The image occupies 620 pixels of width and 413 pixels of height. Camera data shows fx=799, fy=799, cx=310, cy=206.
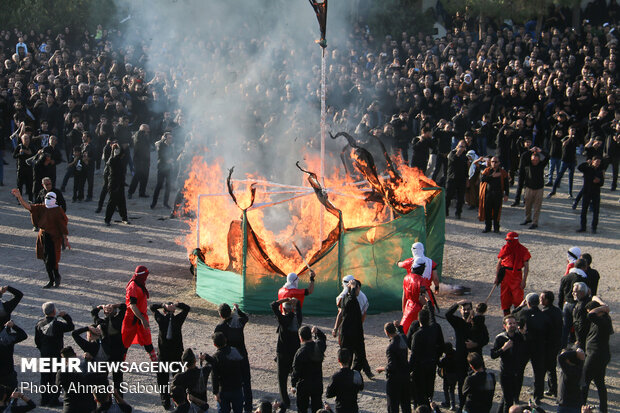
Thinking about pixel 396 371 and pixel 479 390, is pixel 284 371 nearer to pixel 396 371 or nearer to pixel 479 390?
pixel 396 371

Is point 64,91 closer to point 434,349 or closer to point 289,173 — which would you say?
point 289,173

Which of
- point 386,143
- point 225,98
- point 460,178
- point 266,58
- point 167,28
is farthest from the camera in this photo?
point 167,28

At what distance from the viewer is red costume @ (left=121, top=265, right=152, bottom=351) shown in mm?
9312

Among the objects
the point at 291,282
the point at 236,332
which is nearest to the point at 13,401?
the point at 236,332

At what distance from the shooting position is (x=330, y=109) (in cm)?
2077

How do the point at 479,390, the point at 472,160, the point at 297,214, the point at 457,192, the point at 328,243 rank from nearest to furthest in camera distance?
the point at 479,390
the point at 328,243
the point at 297,214
the point at 457,192
the point at 472,160

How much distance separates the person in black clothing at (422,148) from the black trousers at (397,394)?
9.55 metres

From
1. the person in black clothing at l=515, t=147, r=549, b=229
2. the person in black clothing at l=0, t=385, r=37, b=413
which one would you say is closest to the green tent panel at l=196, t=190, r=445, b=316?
the person in black clothing at l=0, t=385, r=37, b=413

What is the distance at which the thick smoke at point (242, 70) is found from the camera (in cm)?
1844

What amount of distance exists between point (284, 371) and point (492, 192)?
306 inches

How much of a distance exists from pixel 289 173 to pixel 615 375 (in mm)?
9712

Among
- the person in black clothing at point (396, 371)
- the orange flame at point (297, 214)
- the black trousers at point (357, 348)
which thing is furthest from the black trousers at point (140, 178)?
the person in black clothing at point (396, 371)

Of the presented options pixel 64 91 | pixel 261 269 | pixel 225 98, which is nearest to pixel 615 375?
pixel 261 269

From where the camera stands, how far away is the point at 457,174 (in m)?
16.2
